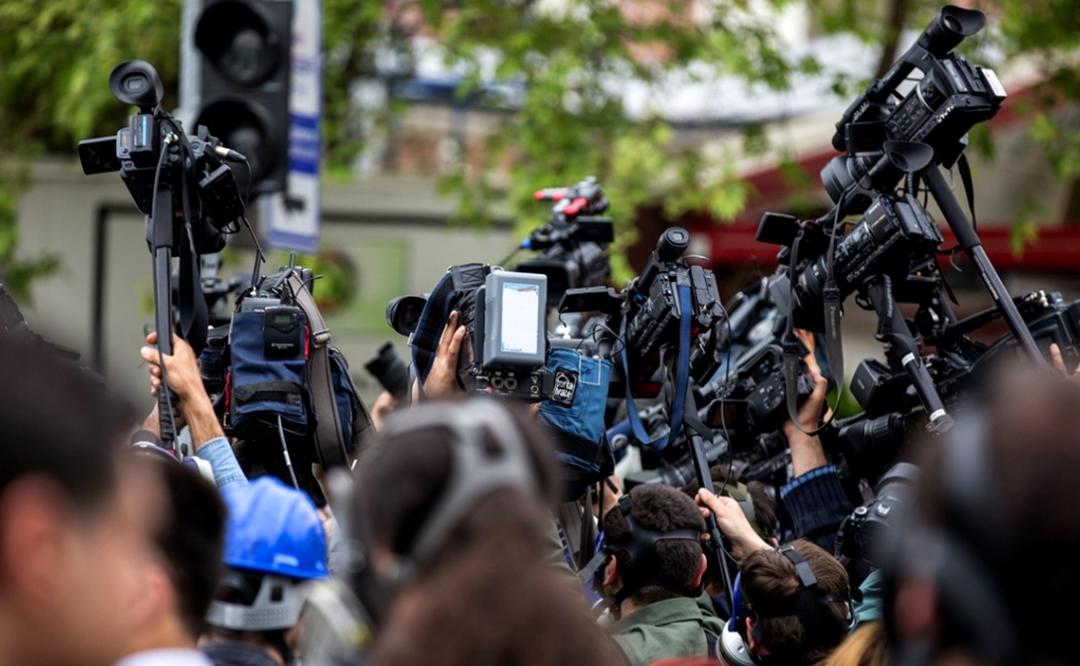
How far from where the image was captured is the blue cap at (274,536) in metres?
2.82

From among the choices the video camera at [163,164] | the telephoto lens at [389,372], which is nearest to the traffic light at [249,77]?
the telephoto lens at [389,372]

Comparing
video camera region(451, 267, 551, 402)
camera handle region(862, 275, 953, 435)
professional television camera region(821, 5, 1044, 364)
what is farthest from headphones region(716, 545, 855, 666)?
professional television camera region(821, 5, 1044, 364)

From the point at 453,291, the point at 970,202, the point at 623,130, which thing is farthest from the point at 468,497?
the point at 623,130

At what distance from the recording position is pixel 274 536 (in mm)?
2850

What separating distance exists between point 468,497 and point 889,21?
10841mm

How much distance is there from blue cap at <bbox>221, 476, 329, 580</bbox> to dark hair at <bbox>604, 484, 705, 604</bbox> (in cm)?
167

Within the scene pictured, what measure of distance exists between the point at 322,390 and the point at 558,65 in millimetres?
7198

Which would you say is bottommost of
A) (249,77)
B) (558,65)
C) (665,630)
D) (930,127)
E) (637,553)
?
(665,630)

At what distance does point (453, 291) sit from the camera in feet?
15.9

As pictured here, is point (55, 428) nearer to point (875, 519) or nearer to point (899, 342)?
point (875, 519)

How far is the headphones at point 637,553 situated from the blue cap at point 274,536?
1657mm

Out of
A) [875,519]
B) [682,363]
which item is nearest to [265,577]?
[875,519]

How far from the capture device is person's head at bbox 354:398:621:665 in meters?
1.96

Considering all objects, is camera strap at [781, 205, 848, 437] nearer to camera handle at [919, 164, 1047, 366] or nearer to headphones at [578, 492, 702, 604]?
camera handle at [919, 164, 1047, 366]
